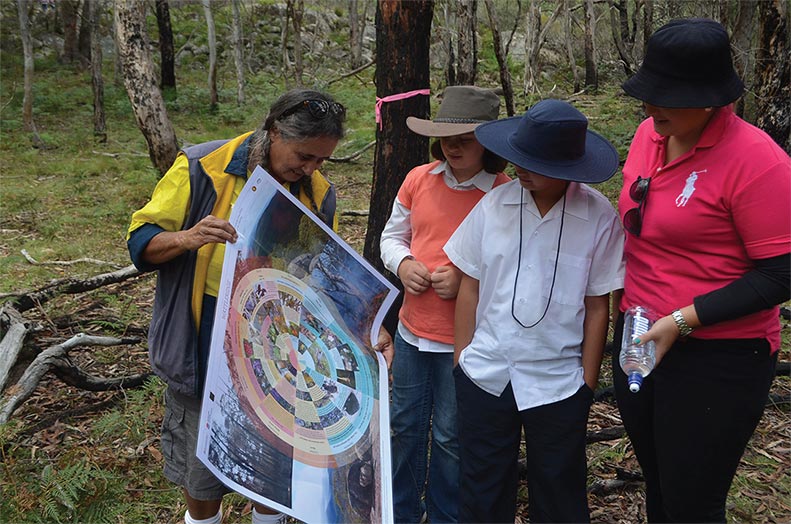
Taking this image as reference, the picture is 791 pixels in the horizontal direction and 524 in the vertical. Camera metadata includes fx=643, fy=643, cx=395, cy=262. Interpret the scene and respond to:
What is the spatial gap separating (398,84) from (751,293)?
2.28 m

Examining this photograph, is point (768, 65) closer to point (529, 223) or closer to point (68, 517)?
point (529, 223)

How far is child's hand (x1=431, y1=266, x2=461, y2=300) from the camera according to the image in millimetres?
2348

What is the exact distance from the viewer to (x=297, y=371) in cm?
200

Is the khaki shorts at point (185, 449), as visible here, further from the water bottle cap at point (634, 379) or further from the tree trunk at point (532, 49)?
the tree trunk at point (532, 49)

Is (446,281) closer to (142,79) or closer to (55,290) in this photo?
(55,290)

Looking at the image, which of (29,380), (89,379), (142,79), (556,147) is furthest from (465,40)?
(556,147)

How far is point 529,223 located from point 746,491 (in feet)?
6.58

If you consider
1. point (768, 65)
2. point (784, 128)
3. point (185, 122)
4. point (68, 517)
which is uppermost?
point (768, 65)

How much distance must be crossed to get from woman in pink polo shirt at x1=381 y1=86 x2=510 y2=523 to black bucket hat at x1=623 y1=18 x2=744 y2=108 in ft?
2.35

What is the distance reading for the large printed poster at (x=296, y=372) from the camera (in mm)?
1843

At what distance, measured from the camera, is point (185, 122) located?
1575 cm

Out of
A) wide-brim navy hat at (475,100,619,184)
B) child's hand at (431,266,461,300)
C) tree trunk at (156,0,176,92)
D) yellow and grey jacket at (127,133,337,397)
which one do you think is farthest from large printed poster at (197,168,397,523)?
tree trunk at (156,0,176,92)

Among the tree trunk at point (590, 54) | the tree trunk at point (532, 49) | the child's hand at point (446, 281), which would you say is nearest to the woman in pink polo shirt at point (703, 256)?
the child's hand at point (446, 281)

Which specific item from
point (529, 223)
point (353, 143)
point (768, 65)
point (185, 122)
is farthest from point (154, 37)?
point (529, 223)
